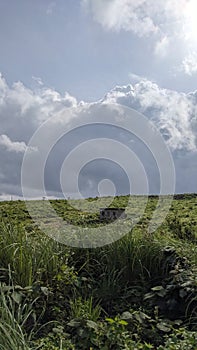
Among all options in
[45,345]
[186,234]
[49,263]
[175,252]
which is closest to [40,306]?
[49,263]

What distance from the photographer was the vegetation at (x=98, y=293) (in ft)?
10.7

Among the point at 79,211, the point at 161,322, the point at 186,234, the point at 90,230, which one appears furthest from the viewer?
the point at 79,211

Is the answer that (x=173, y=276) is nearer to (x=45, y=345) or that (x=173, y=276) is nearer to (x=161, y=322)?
(x=161, y=322)

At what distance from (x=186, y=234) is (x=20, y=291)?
306 cm

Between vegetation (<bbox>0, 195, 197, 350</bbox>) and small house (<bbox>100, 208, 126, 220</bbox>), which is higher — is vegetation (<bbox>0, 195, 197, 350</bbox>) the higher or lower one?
the lower one

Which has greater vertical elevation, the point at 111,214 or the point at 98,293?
the point at 111,214

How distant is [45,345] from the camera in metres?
3.17

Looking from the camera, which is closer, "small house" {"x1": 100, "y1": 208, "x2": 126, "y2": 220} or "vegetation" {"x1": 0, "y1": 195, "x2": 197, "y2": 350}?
"vegetation" {"x1": 0, "y1": 195, "x2": 197, "y2": 350}

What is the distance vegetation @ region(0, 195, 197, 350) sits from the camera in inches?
128

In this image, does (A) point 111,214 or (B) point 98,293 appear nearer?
(B) point 98,293

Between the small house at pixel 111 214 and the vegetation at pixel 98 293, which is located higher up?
the small house at pixel 111 214

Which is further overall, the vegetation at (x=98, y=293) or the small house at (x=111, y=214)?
the small house at (x=111, y=214)

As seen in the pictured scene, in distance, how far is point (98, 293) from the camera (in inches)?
173

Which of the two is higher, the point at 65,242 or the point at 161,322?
the point at 65,242
